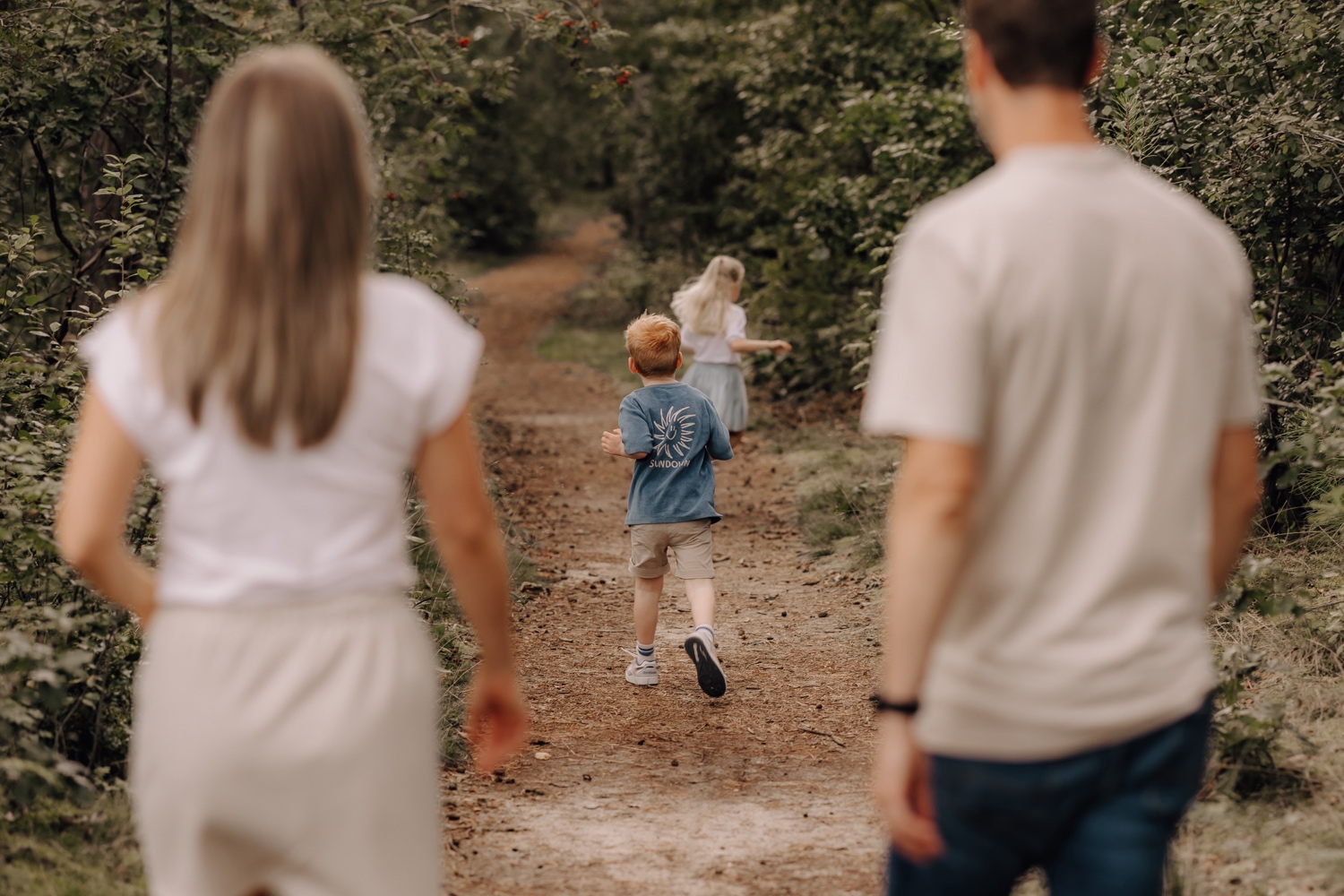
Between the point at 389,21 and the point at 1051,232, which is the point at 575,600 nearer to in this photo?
the point at 389,21

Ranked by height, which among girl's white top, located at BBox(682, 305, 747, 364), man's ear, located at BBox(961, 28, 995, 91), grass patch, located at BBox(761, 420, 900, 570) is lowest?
grass patch, located at BBox(761, 420, 900, 570)

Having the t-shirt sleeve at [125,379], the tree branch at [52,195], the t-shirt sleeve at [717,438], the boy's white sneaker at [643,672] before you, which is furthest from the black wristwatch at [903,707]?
the tree branch at [52,195]

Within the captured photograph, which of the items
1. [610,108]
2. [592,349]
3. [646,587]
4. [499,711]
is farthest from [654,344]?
[592,349]

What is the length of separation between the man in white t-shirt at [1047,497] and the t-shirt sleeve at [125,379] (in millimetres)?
1063

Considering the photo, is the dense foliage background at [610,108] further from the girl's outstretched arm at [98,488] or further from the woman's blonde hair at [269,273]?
→ the woman's blonde hair at [269,273]

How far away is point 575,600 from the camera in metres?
8.18

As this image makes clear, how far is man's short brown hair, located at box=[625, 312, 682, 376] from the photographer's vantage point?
20.3ft

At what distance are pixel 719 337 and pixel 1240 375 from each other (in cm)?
848

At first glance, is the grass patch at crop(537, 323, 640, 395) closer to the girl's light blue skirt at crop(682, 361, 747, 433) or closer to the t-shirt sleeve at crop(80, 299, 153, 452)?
the girl's light blue skirt at crop(682, 361, 747, 433)

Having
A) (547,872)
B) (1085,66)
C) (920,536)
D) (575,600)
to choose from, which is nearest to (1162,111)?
(575,600)

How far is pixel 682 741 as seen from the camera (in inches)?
221

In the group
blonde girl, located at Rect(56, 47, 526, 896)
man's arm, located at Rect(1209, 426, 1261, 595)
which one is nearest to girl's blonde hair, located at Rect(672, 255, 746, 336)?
man's arm, located at Rect(1209, 426, 1261, 595)

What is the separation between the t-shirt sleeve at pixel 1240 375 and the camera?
194 centimetres

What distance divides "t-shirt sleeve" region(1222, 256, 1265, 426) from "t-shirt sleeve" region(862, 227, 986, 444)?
45 centimetres
